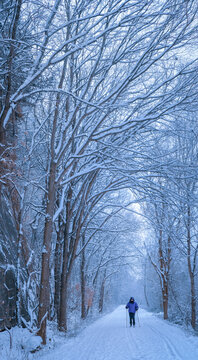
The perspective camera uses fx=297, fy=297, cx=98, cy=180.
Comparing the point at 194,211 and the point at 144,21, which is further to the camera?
the point at 194,211

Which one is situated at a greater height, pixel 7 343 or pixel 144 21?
pixel 144 21

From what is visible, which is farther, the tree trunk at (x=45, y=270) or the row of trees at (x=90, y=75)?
the tree trunk at (x=45, y=270)

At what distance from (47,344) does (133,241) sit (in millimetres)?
14968

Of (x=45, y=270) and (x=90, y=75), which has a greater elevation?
(x=90, y=75)

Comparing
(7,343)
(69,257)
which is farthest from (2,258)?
(69,257)

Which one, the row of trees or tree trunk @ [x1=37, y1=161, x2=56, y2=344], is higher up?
the row of trees

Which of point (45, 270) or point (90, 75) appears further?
point (45, 270)

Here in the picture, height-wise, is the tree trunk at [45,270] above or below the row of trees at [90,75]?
below

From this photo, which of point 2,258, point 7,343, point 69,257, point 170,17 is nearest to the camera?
point 170,17

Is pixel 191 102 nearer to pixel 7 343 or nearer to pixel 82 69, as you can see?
pixel 82 69

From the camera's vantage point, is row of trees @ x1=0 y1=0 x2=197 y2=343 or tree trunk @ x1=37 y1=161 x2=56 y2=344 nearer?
row of trees @ x1=0 y1=0 x2=197 y2=343

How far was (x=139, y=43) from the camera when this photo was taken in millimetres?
7684

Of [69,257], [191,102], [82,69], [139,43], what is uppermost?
[82,69]

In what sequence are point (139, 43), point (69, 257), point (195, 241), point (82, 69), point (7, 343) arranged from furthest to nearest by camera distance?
1. point (195, 241)
2. point (69, 257)
3. point (82, 69)
4. point (139, 43)
5. point (7, 343)
